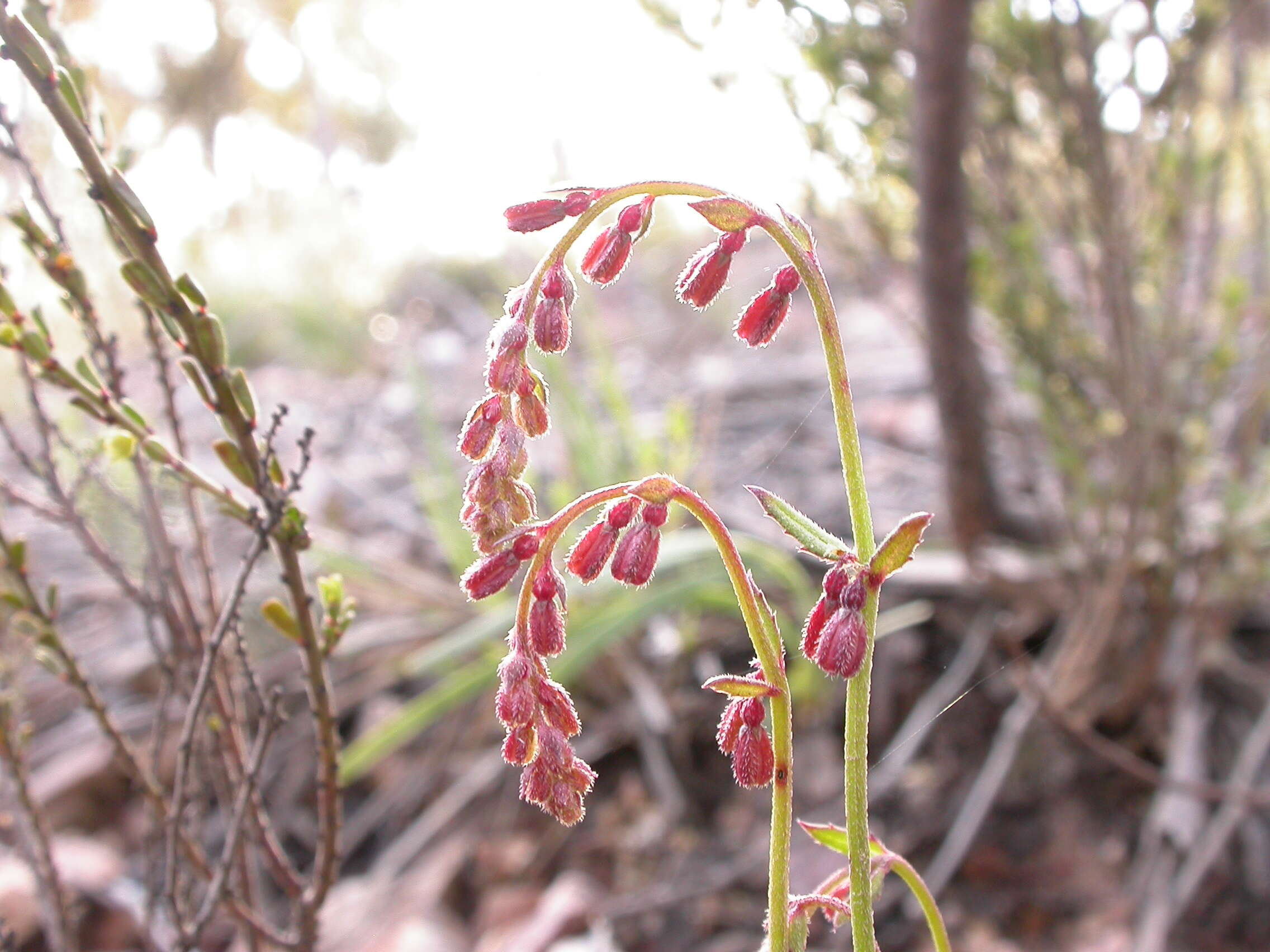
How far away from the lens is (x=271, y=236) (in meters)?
12.4

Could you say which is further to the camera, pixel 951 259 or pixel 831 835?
pixel 951 259

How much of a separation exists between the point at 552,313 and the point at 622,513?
6.0 inches

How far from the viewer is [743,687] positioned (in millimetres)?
731

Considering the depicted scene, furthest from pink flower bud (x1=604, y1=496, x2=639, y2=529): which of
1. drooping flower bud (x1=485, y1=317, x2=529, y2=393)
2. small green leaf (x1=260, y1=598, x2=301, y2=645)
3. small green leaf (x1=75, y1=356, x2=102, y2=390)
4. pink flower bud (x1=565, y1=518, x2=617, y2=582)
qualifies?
small green leaf (x1=75, y1=356, x2=102, y2=390)

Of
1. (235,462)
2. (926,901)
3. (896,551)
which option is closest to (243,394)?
(235,462)

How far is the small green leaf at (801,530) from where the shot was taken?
723 millimetres

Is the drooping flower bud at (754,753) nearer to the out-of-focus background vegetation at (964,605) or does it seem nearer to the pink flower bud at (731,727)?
the pink flower bud at (731,727)

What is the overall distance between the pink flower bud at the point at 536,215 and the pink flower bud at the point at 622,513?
0.68ft

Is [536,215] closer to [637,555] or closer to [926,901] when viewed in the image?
[637,555]

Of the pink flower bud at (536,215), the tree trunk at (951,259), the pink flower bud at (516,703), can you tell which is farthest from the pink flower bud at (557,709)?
the tree trunk at (951,259)

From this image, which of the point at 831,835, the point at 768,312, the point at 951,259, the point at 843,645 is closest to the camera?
the point at 843,645

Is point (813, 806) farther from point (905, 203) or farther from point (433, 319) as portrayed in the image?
point (433, 319)

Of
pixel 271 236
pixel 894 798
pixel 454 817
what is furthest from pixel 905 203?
pixel 271 236

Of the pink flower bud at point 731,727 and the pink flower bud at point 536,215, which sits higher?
the pink flower bud at point 536,215
